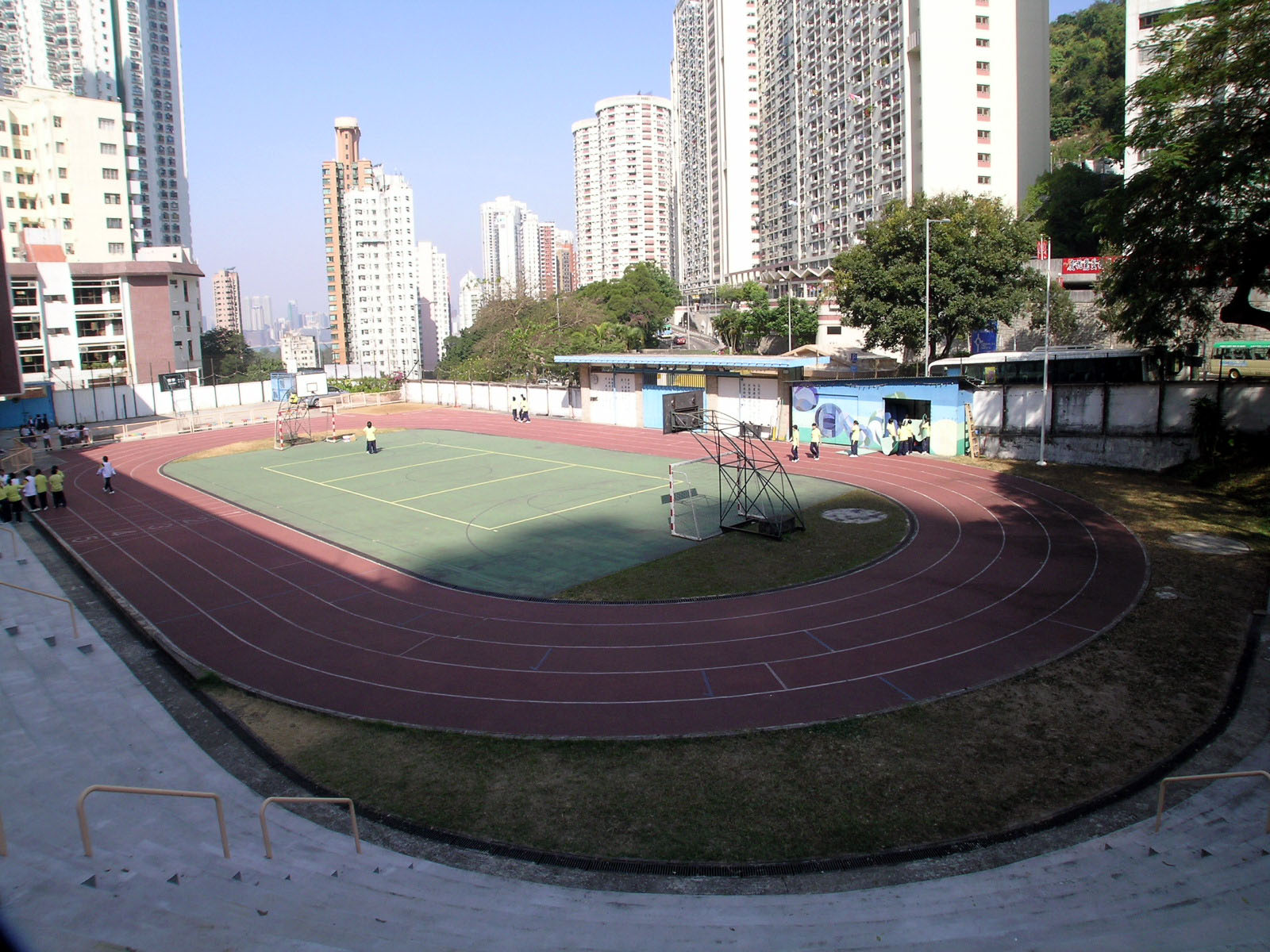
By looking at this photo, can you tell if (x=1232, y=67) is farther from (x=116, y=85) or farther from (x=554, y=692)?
(x=116, y=85)

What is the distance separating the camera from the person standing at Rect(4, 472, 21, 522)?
26500 mm

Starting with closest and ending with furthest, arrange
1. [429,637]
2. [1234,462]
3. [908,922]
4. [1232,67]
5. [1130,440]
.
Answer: [908,922] < [429,637] < [1232,67] < [1234,462] < [1130,440]

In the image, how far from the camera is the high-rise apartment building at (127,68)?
409ft

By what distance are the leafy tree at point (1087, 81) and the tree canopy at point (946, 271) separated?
139ft

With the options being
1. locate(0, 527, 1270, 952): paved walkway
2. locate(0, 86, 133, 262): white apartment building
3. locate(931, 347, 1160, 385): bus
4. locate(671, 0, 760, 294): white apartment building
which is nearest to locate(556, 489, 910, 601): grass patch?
locate(0, 527, 1270, 952): paved walkway

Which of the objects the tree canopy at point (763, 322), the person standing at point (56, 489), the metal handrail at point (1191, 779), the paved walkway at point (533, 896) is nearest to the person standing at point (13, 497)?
the person standing at point (56, 489)

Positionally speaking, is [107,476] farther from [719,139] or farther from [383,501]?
[719,139]

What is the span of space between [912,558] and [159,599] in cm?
1704

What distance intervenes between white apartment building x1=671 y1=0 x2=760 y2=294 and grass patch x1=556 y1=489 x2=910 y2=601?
3511 inches

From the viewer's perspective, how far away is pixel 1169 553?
19094 mm

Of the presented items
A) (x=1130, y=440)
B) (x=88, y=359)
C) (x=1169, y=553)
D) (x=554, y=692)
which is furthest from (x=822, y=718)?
(x=88, y=359)

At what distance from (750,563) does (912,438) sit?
53.2ft

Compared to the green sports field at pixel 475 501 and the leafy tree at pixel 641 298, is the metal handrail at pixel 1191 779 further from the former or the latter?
the leafy tree at pixel 641 298

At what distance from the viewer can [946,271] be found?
40.7m
